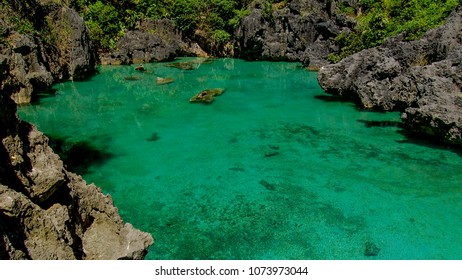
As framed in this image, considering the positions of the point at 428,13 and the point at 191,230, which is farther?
the point at 428,13

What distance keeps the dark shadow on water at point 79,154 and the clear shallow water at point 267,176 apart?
0.31ft

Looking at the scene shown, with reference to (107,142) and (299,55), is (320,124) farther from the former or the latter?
(299,55)

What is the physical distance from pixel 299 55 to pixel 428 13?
12708mm

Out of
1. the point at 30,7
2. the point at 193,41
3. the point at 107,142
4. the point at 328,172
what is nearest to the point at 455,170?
the point at 328,172

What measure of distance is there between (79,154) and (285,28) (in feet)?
99.7

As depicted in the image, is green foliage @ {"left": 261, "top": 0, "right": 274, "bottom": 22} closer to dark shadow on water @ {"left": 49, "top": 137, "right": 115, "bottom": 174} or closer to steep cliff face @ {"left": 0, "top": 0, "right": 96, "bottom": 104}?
steep cliff face @ {"left": 0, "top": 0, "right": 96, "bottom": 104}

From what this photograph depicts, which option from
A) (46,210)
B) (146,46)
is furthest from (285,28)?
(46,210)

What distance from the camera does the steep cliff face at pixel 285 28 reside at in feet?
119

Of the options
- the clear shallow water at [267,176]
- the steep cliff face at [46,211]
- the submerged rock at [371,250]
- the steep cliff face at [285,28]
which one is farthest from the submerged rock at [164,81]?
the steep cliff face at [46,211]

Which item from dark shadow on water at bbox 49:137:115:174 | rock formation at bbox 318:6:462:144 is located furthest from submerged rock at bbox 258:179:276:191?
rock formation at bbox 318:6:462:144

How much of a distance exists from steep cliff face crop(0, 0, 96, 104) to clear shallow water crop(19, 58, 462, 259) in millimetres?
3980

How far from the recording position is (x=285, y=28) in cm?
3844

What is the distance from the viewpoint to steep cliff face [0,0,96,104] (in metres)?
22.2

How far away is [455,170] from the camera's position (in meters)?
10.9
